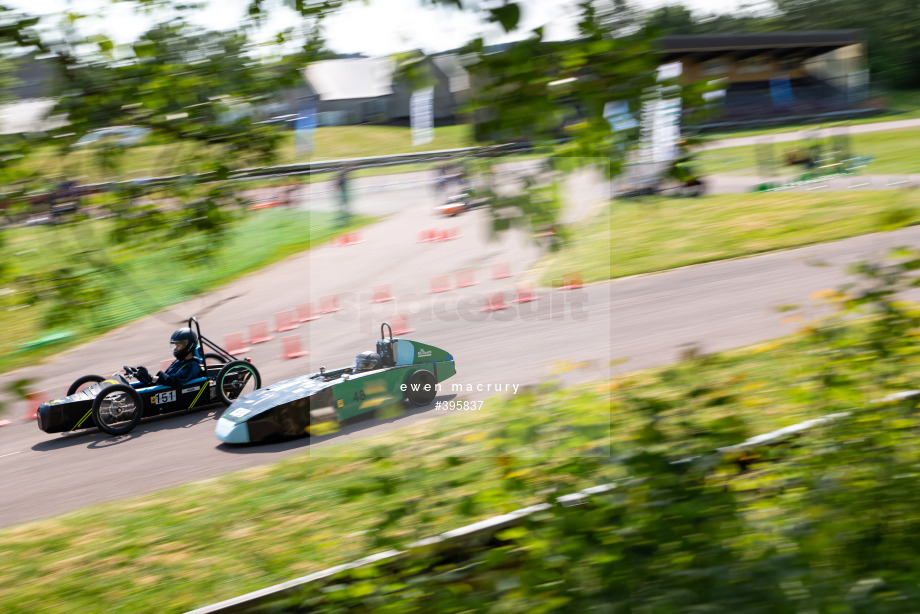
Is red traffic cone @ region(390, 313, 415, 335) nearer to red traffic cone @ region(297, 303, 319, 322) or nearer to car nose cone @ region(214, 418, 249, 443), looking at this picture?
red traffic cone @ region(297, 303, 319, 322)

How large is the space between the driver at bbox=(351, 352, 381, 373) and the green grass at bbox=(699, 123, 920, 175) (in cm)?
1578

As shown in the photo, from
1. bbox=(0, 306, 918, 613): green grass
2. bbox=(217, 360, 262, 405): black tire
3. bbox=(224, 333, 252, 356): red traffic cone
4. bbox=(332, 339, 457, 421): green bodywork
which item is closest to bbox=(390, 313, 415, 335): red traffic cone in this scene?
bbox=(224, 333, 252, 356): red traffic cone

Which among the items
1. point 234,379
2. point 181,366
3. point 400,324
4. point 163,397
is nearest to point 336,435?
point 234,379

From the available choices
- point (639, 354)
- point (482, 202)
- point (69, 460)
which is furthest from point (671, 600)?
point (69, 460)

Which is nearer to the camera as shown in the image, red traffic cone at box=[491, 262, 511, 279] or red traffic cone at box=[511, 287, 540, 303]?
red traffic cone at box=[511, 287, 540, 303]

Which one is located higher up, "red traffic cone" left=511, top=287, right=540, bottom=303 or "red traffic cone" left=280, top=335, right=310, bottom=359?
"red traffic cone" left=511, top=287, right=540, bottom=303

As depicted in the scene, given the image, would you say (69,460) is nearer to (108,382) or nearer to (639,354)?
(108,382)

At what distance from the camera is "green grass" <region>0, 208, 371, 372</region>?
5.05 meters

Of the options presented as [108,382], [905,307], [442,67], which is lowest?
[108,382]

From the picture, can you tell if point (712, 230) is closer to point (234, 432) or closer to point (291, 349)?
point (291, 349)

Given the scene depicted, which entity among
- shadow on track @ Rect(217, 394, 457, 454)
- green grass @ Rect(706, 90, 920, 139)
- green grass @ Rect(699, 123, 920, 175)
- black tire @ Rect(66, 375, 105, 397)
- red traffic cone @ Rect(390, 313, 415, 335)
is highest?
green grass @ Rect(706, 90, 920, 139)

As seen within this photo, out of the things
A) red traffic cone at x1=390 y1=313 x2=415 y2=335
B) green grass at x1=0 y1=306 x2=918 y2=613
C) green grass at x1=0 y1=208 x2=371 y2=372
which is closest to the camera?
green grass at x1=0 y1=306 x2=918 y2=613

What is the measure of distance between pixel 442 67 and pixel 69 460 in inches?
289

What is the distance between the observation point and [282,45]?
5.03 m
